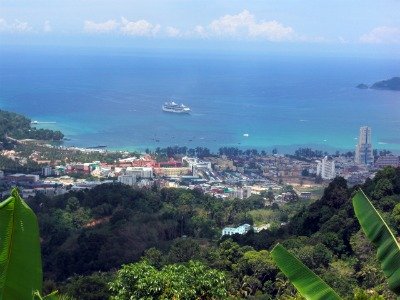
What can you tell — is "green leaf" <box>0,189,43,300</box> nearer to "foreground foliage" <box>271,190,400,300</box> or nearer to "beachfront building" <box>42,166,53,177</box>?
"foreground foliage" <box>271,190,400,300</box>

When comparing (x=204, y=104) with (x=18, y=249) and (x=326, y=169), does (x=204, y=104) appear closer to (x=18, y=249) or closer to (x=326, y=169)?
(x=326, y=169)

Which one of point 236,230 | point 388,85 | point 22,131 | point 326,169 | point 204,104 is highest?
point 236,230

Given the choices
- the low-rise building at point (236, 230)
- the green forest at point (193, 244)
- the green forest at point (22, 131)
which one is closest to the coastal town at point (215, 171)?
the green forest at point (22, 131)

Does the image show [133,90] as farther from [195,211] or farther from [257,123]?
[195,211]

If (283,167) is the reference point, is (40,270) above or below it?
above

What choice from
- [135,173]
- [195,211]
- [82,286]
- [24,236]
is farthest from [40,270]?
[135,173]

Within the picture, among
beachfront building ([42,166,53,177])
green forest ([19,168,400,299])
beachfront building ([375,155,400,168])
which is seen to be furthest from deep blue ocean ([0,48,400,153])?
green forest ([19,168,400,299])

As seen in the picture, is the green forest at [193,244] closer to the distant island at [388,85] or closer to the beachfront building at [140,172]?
the beachfront building at [140,172]

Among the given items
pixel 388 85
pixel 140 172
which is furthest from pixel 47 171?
pixel 388 85
